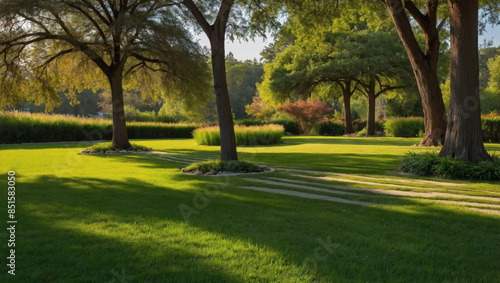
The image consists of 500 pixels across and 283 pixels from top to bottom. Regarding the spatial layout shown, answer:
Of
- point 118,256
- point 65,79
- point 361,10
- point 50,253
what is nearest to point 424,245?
point 118,256

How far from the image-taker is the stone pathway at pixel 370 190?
5.20 metres

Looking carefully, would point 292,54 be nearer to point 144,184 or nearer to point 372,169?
point 372,169

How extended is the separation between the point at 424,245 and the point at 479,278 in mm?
688

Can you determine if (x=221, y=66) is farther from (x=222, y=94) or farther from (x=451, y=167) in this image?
(x=451, y=167)

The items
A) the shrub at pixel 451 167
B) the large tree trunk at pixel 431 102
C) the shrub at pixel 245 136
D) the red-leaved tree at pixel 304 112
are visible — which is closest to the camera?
the shrub at pixel 451 167

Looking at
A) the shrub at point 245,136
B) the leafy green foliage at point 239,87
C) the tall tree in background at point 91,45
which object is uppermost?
the leafy green foliage at point 239,87

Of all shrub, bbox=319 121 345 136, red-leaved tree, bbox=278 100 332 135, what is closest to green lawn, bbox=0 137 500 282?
shrub, bbox=319 121 345 136

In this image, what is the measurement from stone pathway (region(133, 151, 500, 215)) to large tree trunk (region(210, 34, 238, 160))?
1.60 meters

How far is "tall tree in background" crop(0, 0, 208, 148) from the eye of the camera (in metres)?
13.6

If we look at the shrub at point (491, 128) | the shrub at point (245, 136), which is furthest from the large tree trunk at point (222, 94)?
the shrub at point (491, 128)

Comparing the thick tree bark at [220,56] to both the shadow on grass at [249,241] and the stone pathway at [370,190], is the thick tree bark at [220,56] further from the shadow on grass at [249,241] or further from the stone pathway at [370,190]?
the shadow on grass at [249,241]

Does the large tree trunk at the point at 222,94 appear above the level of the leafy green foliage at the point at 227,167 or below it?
above

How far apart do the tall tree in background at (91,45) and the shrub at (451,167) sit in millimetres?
10046

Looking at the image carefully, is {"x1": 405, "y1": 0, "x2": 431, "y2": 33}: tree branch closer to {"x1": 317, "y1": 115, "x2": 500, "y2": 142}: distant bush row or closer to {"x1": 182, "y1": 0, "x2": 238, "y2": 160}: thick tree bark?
{"x1": 182, "y1": 0, "x2": 238, "y2": 160}: thick tree bark
